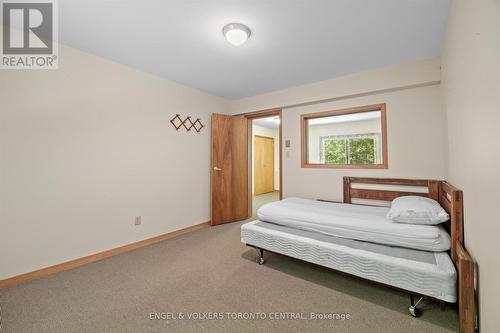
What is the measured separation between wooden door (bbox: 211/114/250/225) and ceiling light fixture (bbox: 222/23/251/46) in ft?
6.05

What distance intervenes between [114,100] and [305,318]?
3.08 metres

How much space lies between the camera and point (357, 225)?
1900 mm

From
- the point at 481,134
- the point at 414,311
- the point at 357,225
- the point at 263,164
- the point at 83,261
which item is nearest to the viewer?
the point at 481,134

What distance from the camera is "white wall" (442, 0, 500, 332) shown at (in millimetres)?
887

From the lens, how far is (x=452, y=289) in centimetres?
133

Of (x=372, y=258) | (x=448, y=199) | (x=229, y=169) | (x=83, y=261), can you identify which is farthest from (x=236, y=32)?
(x=83, y=261)

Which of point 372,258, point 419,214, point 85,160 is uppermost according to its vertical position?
point 85,160

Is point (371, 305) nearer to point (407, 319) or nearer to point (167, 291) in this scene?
point (407, 319)

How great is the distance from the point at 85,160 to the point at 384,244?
3.22m

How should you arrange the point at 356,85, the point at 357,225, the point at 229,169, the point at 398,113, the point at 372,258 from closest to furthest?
1. the point at 372,258
2. the point at 357,225
3. the point at 398,113
4. the point at 356,85
5. the point at 229,169

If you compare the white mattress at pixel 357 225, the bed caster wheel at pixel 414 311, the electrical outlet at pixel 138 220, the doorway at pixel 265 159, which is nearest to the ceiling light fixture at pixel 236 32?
the white mattress at pixel 357 225

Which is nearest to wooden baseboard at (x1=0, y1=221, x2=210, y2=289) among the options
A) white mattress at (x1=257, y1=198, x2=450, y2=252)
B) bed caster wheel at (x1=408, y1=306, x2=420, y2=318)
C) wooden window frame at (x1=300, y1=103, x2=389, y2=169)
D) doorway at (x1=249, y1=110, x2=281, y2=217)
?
white mattress at (x1=257, y1=198, x2=450, y2=252)

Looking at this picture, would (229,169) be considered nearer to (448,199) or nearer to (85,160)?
(85,160)

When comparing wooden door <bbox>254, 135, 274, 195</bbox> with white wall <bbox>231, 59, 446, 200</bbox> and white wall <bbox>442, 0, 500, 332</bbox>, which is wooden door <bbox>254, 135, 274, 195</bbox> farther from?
white wall <bbox>442, 0, 500, 332</bbox>
